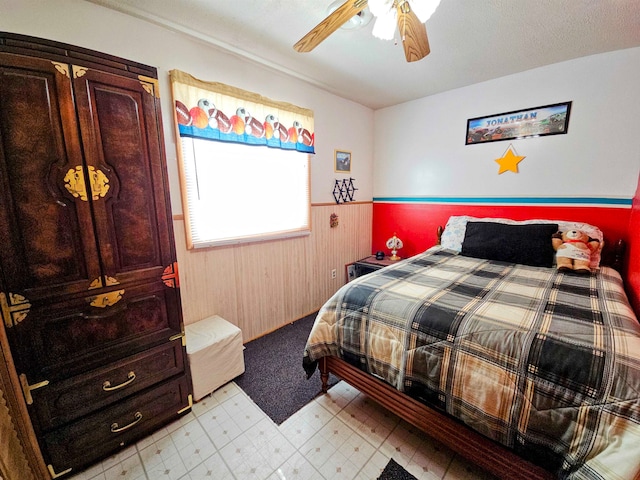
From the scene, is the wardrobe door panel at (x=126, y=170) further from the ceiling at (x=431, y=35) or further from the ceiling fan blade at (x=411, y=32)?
the ceiling fan blade at (x=411, y=32)

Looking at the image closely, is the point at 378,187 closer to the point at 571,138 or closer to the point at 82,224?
the point at 571,138

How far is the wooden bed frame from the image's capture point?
104cm

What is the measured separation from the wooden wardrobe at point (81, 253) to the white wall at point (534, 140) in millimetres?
2741

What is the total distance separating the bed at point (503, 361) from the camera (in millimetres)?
872

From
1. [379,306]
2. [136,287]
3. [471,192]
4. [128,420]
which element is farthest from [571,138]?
[128,420]

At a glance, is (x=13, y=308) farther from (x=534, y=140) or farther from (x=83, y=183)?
(x=534, y=140)

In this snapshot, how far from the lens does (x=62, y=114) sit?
1.07m

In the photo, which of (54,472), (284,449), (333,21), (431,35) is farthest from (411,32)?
(54,472)

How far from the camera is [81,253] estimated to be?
1171 mm

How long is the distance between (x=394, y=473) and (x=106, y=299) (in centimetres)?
A: 161

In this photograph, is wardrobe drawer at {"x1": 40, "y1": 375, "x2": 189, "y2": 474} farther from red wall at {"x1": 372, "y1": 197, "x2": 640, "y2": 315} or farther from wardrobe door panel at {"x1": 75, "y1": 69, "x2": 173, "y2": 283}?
red wall at {"x1": 372, "y1": 197, "x2": 640, "y2": 315}

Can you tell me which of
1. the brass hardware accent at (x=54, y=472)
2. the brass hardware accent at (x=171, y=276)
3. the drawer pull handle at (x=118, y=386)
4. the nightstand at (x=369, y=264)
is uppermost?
the brass hardware accent at (x=171, y=276)

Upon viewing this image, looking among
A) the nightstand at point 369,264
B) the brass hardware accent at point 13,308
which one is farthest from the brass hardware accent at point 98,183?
the nightstand at point 369,264

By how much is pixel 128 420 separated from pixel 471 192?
3.35 m
